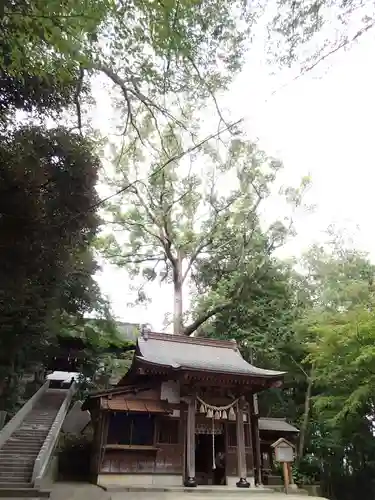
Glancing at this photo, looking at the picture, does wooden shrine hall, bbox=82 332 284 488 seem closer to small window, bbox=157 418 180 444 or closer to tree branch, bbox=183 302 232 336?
small window, bbox=157 418 180 444

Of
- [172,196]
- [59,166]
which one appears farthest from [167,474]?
[172,196]

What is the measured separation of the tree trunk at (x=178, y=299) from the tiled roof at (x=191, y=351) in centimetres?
544

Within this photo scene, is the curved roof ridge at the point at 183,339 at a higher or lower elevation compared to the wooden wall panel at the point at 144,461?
higher

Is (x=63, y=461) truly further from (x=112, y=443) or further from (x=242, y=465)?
(x=242, y=465)

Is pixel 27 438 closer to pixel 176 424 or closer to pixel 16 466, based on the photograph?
pixel 16 466

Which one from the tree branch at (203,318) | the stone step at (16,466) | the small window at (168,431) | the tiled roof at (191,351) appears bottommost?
the stone step at (16,466)

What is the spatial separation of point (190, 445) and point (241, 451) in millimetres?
1770

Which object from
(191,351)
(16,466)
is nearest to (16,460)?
(16,466)

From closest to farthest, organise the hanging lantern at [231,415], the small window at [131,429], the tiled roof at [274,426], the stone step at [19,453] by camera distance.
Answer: the stone step at [19,453] → the small window at [131,429] → the hanging lantern at [231,415] → the tiled roof at [274,426]

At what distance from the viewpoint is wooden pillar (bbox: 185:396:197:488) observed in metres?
11.3

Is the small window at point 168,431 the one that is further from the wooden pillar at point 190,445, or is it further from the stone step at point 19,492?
the stone step at point 19,492

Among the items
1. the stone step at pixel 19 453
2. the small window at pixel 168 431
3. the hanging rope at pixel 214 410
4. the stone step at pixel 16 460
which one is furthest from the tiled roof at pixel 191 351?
the stone step at pixel 16 460

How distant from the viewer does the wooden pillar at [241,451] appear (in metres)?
11.8

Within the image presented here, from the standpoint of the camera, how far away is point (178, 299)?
73.5ft
